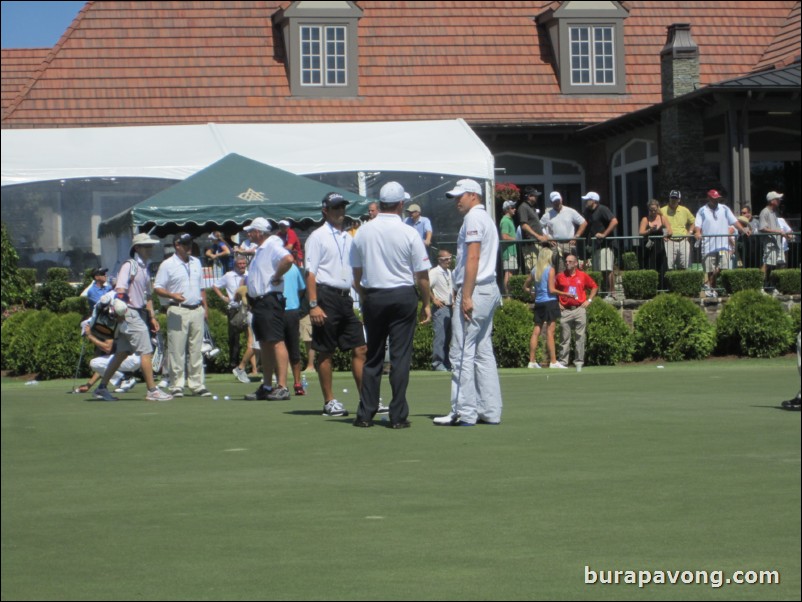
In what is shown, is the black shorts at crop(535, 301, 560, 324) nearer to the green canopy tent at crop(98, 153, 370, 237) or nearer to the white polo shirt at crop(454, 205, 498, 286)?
the green canopy tent at crop(98, 153, 370, 237)

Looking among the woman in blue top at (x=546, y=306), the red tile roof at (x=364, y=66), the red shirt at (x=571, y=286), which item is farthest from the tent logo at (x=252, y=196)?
the red tile roof at (x=364, y=66)

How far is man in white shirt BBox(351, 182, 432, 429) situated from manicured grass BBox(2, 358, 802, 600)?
677mm

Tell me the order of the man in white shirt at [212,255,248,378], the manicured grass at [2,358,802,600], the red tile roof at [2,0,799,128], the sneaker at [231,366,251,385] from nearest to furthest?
the manicured grass at [2,358,802,600] → the sneaker at [231,366,251,385] → the man in white shirt at [212,255,248,378] → the red tile roof at [2,0,799,128]

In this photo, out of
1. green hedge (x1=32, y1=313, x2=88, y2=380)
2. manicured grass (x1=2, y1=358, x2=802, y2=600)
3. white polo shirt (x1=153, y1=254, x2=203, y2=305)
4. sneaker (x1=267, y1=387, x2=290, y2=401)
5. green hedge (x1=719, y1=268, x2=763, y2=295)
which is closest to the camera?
manicured grass (x1=2, y1=358, x2=802, y2=600)

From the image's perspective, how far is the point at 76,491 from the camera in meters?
8.81

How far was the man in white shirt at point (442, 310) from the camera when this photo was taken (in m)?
17.6

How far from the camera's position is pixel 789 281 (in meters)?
20.7

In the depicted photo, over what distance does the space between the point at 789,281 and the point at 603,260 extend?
270 cm

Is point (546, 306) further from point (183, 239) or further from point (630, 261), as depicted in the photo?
point (183, 239)

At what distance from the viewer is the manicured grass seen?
6648mm

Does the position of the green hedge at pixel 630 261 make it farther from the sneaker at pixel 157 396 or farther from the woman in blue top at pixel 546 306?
the sneaker at pixel 157 396

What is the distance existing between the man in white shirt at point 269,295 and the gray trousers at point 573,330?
17.8 ft

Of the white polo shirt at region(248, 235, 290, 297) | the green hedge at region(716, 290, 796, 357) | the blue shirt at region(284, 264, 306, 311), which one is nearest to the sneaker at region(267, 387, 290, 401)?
the blue shirt at region(284, 264, 306, 311)

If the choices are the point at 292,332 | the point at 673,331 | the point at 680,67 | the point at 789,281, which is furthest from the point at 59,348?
the point at 680,67
